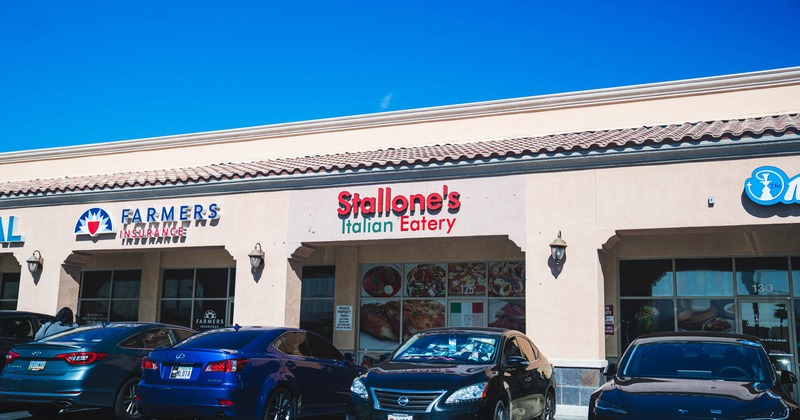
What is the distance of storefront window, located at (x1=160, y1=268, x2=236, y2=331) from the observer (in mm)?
19766

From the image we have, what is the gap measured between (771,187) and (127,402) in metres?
10.4

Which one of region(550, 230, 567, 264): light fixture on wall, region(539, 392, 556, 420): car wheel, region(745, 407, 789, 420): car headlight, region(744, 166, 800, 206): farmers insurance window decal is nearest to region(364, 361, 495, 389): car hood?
region(539, 392, 556, 420): car wheel

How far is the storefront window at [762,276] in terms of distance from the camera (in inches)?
591

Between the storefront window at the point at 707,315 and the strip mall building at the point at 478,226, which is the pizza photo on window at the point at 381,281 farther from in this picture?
the storefront window at the point at 707,315

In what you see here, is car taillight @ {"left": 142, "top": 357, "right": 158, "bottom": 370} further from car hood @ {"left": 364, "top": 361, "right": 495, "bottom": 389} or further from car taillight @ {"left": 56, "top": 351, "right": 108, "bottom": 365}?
car hood @ {"left": 364, "top": 361, "right": 495, "bottom": 389}

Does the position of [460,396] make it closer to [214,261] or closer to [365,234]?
[365,234]

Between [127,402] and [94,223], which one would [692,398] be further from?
[94,223]

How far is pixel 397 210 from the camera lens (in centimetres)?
1503

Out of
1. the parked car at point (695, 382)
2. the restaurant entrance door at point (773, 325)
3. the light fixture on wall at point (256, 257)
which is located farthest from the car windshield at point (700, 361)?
the light fixture on wall at point (256, 257)

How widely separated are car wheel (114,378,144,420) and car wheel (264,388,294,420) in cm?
225

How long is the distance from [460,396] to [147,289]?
13994 millimetres

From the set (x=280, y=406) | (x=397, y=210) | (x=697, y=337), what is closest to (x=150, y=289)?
(x=397, y=210)

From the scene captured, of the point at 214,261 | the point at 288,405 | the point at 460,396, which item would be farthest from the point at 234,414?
the point at 214,261

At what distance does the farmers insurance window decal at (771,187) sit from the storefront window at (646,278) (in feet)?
11.9
